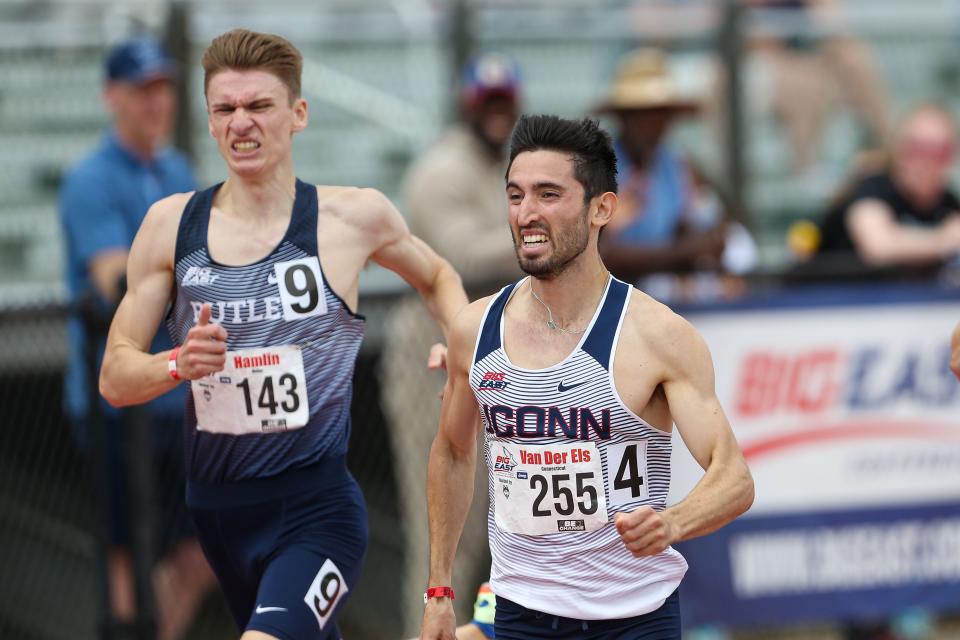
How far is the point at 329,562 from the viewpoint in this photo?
A: 19.5 feet

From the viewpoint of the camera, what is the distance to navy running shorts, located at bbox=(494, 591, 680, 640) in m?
5.30

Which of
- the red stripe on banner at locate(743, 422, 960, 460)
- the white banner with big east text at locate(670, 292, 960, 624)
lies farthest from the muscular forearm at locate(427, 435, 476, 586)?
the red stripe on banner at locate(743, 422, 960, 460)

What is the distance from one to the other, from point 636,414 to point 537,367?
33cm

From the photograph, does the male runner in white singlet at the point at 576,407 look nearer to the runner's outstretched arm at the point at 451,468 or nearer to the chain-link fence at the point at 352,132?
the runner's outstretched arm at the point at 451,468

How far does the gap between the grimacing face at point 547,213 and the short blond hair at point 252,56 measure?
1.05 metres

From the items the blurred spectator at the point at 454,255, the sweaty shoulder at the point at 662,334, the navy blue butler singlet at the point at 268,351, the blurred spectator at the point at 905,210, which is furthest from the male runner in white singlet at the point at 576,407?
the blurred spectator at the point at 905,210

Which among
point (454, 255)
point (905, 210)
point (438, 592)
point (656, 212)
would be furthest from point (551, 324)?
point (905, 210)

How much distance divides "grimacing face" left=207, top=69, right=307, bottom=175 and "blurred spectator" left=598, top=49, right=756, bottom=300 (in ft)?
10.7

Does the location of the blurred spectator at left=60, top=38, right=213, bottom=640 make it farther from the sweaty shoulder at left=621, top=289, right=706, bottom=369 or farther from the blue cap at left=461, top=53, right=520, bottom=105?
the sweaty shoulder at left=621, top=289, right=706, bottom=369

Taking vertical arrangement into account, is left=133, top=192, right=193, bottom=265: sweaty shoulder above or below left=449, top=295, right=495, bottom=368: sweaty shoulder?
above

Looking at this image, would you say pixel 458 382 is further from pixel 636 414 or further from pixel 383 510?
pixel 383 510

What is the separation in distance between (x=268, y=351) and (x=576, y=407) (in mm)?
1202

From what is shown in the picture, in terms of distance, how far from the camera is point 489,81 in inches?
345

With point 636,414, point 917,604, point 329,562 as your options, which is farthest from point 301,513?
point 917,604
